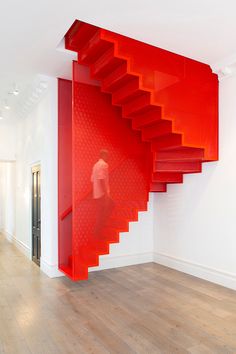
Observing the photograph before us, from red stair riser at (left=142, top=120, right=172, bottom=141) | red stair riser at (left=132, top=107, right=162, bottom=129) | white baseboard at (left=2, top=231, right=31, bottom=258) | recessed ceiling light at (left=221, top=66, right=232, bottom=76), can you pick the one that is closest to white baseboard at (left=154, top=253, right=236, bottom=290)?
red stair riser at (left=142, top=120, right=172, bottom=141)

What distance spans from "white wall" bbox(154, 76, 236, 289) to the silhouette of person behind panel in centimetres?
156

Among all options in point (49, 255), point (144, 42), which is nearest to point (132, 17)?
point (144, 42)

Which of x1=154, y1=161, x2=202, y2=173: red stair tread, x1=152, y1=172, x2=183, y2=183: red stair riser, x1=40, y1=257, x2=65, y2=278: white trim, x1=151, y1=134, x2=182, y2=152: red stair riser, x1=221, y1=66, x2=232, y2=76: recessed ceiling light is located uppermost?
x1=221, y1=66, x2=232, y2=76: recessed ceiling light

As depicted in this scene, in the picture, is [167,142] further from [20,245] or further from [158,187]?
[20,245]

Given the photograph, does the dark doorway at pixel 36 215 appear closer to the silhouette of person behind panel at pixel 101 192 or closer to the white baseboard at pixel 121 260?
the white baseboard at pixel 121 260

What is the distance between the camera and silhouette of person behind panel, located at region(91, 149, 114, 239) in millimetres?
4781

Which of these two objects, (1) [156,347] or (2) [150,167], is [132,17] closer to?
(2) [150,167]

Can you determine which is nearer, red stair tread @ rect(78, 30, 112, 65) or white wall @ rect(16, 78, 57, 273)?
red stair tread @ rect(78, 30, 112, 65)

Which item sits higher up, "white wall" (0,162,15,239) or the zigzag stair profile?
the zigzag stair profile

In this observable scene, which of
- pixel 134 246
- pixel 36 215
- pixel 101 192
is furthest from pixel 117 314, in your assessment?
pixel 36 215

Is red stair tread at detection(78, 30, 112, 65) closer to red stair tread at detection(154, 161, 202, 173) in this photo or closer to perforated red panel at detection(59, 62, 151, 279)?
perforated red panel at detection(59, 62, 151, 279)

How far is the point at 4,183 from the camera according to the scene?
1127 cm

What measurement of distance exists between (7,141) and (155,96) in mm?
5848

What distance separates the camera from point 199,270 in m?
5.21
